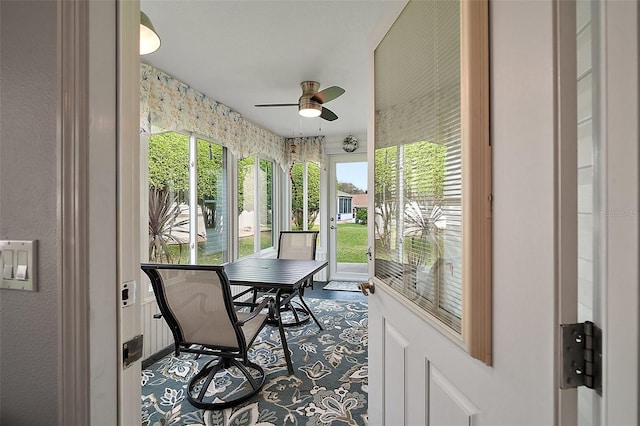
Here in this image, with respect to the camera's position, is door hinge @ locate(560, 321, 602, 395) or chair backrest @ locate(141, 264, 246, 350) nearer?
door hinge @ locate(560, 321, 602, 395)

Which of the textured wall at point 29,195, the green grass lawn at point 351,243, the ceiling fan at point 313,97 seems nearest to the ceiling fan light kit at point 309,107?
the ceiling fan at point 313,97

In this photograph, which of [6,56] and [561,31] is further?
[6,56]

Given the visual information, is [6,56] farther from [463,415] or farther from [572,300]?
[463,415]

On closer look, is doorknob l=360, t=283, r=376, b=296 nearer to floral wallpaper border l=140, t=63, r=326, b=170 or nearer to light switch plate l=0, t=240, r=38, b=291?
light switch plate l=0, t=240, r=38, b=291

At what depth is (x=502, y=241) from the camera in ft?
2.14

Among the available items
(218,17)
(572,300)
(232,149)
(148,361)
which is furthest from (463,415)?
(232,149)

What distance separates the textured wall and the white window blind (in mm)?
948

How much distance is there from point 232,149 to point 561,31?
3741 mm

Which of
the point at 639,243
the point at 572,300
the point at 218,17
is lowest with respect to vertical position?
the point at 572,300

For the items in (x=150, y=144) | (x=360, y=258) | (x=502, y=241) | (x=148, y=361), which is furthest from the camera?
(x=360, y=258)

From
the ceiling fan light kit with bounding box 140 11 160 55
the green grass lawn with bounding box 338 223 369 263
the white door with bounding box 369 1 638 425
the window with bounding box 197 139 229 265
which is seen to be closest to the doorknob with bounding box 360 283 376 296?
the white door with bounding box 369 1 638 425

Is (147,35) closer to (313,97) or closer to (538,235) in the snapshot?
(313,97)

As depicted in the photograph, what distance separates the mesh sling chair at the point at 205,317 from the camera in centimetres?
179

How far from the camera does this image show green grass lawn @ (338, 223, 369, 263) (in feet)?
17.1
